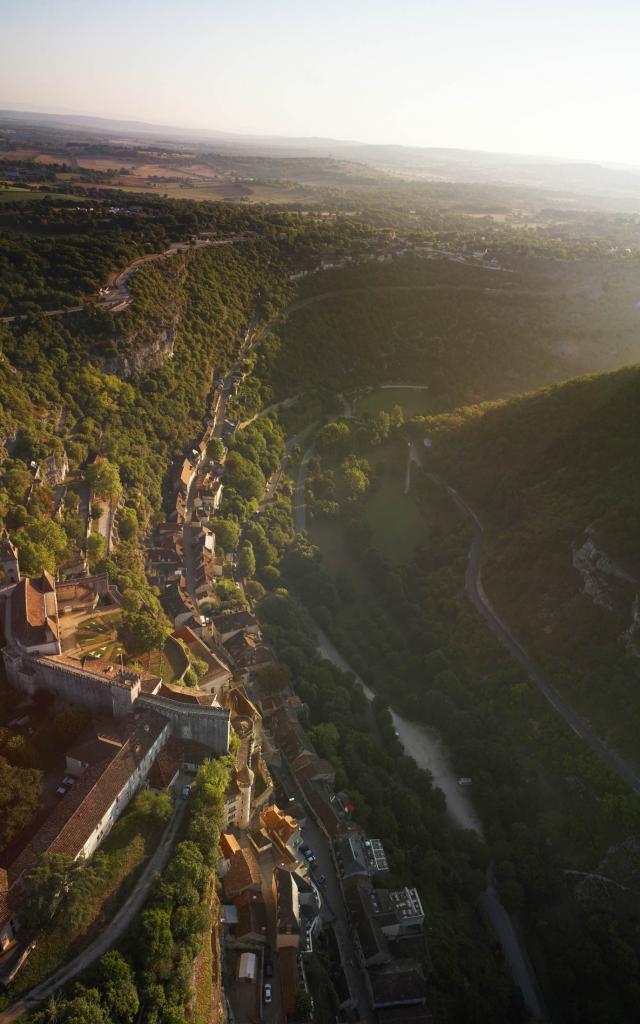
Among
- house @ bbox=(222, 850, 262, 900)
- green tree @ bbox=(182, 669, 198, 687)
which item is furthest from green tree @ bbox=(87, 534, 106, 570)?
house @ bbox=(222, 850, 262, 900)

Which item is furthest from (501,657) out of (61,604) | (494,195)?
(494,195)

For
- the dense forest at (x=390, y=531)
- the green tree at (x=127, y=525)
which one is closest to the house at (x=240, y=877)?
the dense forest at (x=390, y=531)

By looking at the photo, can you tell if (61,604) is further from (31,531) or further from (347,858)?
(347,858)

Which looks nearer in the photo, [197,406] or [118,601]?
[118,601]

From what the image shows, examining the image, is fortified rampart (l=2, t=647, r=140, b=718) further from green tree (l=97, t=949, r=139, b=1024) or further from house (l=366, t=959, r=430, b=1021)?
house (l=366, t=959, r=430, b=1021)

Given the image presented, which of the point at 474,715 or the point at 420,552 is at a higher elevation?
the point at 420,552

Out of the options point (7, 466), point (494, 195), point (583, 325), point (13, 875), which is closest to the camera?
point (13, 875)
